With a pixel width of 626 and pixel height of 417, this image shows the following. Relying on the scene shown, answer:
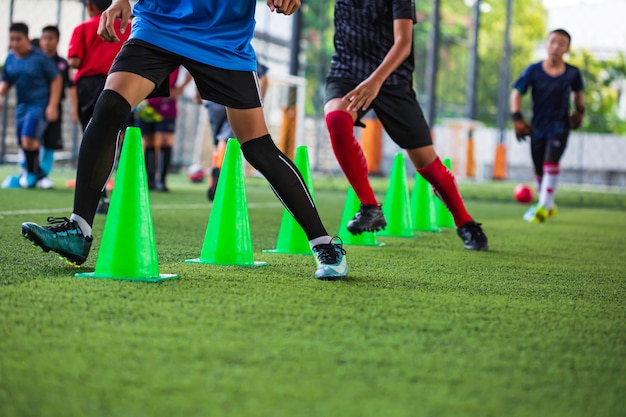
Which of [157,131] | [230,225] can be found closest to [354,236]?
[230,225]

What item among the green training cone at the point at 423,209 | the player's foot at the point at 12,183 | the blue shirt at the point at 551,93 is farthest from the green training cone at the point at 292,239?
the player's foot at the point at 12,183

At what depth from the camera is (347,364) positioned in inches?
86.7

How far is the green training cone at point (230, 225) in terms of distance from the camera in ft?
14.0

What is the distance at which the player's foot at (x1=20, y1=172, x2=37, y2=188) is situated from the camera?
1050 cm

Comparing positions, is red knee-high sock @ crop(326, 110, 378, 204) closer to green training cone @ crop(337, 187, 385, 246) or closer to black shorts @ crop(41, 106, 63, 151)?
green training cone @ crop(337, 187, 385, 246)

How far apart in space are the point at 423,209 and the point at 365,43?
231cm

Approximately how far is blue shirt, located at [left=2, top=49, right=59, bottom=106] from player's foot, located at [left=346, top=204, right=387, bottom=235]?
21.9 feet

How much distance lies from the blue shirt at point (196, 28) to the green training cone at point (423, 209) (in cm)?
372

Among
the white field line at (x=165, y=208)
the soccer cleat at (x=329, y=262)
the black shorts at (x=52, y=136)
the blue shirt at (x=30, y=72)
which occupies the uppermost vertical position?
the blue shirt at (x=30, y=72)

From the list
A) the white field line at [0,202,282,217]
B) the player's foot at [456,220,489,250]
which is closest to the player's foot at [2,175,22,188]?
the white field line at [0,202,282,217]

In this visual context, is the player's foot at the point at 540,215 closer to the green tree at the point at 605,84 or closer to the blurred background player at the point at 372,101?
the blurred background player at the point at 372,101

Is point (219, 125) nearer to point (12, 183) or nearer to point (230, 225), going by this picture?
point (12, 183)

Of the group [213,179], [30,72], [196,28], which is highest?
[30,72]

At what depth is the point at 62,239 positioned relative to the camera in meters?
3.54
